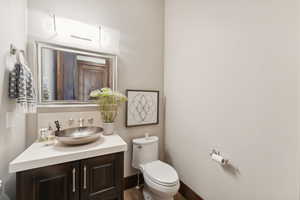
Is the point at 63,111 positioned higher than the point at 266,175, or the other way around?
the point at 63,111

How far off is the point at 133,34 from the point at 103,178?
179 cm

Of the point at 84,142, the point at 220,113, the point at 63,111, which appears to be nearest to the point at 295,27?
the point at 220,113

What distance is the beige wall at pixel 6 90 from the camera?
981 mm

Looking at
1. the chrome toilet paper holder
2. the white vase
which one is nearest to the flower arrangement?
the white vase

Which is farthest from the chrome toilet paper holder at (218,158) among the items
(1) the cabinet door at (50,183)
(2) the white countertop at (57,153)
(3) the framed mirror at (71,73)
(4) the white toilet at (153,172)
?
(3) the framed mirror at (71,73)

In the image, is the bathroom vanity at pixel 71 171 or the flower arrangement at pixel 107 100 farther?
the flower arrangement at pixel 107 100

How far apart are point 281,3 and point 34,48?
7.06 feet

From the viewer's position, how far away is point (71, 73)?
5.01ft

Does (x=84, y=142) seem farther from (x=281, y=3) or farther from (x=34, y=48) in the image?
(x=281, y=3)

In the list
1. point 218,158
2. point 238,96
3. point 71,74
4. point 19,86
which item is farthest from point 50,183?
point 238,96

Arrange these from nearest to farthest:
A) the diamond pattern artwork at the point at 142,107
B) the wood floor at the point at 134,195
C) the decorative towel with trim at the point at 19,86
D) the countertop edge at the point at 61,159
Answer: the countertop edge at the point at 61,159 → the decorative towel with trim at the point at 19,86 → the wood floor at the point at 134,195 → the diamond pattern artwork at the point at 142,107

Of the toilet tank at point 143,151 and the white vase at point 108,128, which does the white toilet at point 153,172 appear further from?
the white vase at point 108,128

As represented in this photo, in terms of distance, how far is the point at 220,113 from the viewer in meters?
1.33

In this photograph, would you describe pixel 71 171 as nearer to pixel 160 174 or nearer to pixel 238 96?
pixel 160 174
